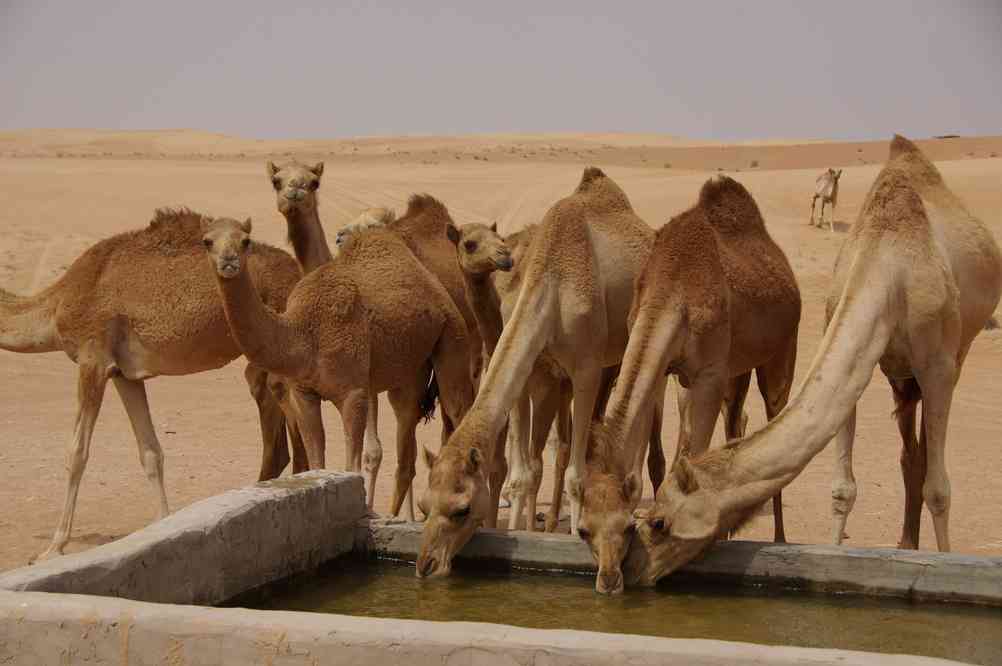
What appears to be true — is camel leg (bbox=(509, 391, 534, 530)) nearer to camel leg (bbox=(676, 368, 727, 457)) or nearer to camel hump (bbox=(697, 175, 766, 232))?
camel leg (bbox=(676, 368, 727, 457))

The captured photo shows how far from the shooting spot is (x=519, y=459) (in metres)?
7.59

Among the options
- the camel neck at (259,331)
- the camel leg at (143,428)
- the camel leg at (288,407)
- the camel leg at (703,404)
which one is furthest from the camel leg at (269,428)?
the camel leg at (703,404)

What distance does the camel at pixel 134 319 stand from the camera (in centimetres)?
799

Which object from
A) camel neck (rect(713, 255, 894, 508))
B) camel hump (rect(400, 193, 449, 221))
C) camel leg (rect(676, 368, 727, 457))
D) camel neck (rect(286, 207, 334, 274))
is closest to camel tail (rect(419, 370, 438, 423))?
camel neck (rect(286, 207, 334, 274))

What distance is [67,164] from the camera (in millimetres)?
41094

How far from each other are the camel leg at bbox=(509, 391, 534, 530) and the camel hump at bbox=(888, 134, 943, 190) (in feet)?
8.40

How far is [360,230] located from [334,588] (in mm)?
3724

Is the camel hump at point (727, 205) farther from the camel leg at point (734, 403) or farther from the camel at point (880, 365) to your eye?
the camel leg at point (734, 403)

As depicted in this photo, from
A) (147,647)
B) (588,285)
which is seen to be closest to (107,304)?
(588,285)

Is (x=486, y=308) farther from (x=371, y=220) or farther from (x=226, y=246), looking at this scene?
(x=371, y=220)

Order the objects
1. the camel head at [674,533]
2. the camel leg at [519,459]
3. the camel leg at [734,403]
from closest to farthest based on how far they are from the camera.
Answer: the camel head at [674,533]
the camel leg at [519,459]
the camel leg at [734,403]

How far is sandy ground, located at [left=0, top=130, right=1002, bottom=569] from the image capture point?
902cm

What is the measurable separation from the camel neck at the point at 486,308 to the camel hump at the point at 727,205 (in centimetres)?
143

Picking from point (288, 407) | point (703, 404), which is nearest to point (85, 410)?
point (288, 407)
